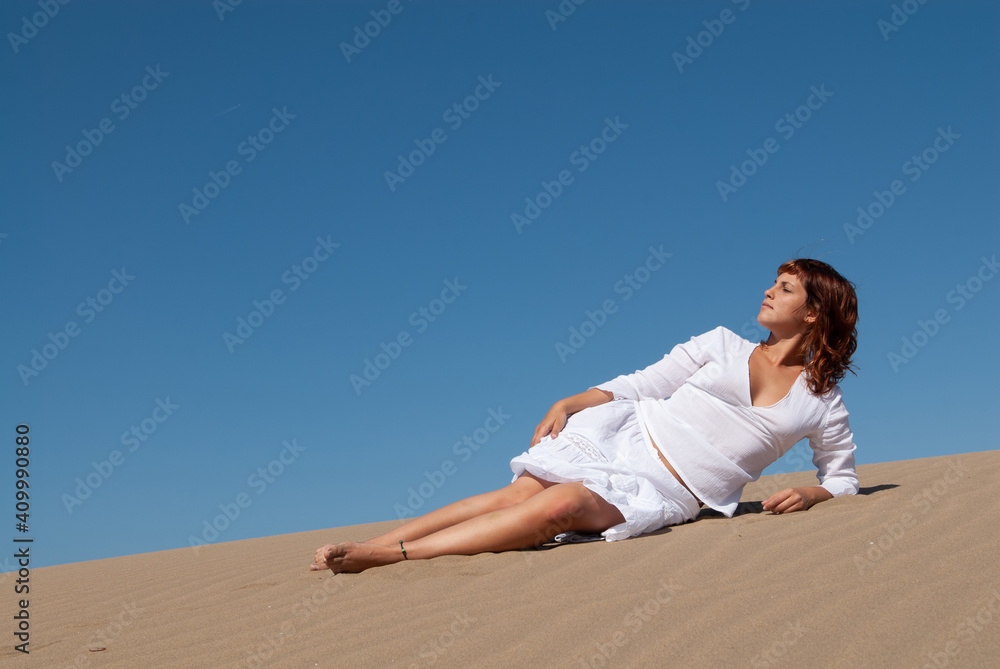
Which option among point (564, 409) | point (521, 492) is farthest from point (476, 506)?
point (564, 409)

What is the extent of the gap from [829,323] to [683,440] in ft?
3.46

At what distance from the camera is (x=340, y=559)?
340cm

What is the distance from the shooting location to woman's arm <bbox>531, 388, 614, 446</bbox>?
4180 mm

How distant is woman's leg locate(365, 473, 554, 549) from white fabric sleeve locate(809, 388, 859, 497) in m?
1.51

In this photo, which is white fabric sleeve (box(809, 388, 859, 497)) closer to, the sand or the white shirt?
the white shirt

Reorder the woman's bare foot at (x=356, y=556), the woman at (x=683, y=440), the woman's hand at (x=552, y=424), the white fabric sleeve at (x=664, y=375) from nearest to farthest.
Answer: the woman's bare foot at (x=356, y=556) < the woman at (x=683, y=440) < the woman's hand at (x=552, y=424) < the white fabric sleeve at (x=664, y=375)

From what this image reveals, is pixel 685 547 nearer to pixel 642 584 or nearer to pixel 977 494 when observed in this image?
pixel 642 584

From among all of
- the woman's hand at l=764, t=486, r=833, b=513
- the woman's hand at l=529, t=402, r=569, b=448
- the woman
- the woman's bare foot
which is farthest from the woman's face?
the woman's bare foot

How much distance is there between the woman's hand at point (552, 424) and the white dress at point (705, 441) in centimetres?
6

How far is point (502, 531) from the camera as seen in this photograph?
11.5ft

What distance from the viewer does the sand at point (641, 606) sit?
2.11m

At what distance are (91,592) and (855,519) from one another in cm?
416

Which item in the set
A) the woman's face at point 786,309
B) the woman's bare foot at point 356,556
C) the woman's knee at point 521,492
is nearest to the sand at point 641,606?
the woman's bare foot at point 356,556

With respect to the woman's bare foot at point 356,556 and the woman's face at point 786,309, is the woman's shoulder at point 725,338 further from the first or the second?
the woman's bare foot at point 356,556
